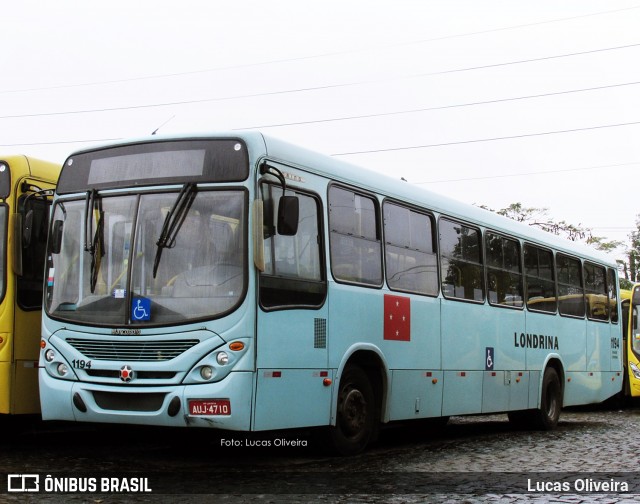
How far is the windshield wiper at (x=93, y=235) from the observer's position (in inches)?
365

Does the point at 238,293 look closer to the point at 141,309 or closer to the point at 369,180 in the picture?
the point at 141,309

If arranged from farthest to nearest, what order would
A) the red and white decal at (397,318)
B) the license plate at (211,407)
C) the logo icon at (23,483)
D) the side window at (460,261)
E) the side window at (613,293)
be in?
the side window at (613,293), the side window at (460,261), the red and white decal at (397,318), the license plate at (211,407), the logo icon at (23,483)

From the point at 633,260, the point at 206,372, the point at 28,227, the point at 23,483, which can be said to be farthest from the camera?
the point at 633,260

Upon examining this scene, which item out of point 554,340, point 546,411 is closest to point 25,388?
point 546,411

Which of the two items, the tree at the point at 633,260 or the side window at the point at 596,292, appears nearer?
the side window at the point at 596,292

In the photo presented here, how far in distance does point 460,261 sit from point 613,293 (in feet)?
23.7

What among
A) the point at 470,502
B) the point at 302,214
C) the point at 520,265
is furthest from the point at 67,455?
the point at 520,265

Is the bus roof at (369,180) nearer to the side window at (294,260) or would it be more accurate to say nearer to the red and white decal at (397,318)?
the side window at (294,260)

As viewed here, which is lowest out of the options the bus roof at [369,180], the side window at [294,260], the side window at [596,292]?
the side window at [294,260]

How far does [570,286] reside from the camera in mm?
16734

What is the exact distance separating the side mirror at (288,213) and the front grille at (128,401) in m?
1.85

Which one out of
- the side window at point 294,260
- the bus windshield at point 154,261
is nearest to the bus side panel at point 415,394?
the side window at point 294,260

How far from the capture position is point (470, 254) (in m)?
13.3

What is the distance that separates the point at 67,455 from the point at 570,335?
938 centimetres
